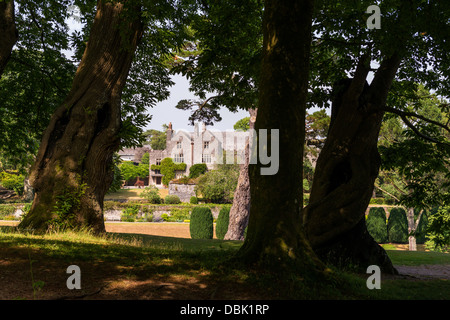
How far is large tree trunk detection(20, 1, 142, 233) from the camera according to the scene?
939 cm

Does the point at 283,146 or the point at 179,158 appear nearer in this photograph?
the point at 283,146

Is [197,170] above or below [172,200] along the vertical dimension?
above

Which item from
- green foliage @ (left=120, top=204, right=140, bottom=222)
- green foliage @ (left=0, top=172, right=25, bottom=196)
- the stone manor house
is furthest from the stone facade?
green foliage @ (left=0, top=172, right=25, bottom=196)

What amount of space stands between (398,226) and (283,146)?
28466mm

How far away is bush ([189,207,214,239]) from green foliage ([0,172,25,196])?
3253 cm

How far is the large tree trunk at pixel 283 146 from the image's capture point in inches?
209

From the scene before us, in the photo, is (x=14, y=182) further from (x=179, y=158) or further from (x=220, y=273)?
(x=220, y=273)

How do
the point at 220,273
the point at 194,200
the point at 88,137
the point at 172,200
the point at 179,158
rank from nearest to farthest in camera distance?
the point at 220,273 < the point at 88,137 < the point at 172,200 < the point at 194,200 < the point at 179,158

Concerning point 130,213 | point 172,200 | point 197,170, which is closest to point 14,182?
point 130,213

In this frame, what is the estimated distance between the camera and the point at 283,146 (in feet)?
18.3

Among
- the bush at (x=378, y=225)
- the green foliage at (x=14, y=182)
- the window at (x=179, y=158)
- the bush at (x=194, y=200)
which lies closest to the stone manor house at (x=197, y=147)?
the window at (x=179, y=158)

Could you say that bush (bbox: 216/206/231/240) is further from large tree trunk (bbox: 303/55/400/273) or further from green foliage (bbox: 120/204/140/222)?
large tree trunk (bbox: 303/55/400/273)
